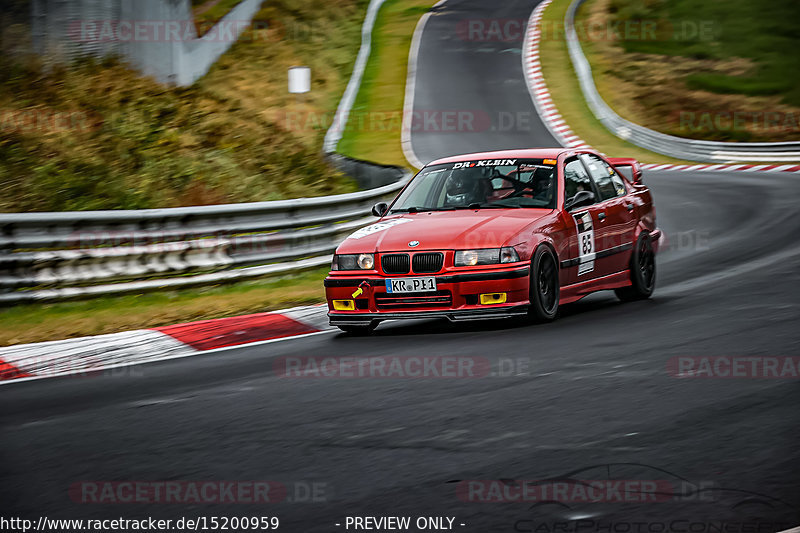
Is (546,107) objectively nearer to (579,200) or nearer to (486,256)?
(579,200)

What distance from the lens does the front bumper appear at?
855 centimetres

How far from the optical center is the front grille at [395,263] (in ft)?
28.9

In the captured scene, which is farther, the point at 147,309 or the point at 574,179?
the point at 147,309

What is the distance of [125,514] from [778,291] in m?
7.07

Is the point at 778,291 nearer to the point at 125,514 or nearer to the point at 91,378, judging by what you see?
the point at 91,378

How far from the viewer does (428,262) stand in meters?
8.73

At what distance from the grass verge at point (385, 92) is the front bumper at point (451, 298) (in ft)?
54.5

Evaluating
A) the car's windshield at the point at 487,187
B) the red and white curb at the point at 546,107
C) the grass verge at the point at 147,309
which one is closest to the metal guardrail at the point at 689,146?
the red and white curb at the point at 546,107

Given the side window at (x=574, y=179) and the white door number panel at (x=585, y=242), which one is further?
the side window at (x=574, y=179)

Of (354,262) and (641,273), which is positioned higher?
(354,262)

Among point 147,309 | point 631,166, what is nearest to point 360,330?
point 147,309

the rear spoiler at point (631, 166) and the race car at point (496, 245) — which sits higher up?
the rear spoiler at point (631, 166)

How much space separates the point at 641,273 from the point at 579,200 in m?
1.40

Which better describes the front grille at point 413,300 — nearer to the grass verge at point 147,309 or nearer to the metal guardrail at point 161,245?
the grass verge at point 147,309
